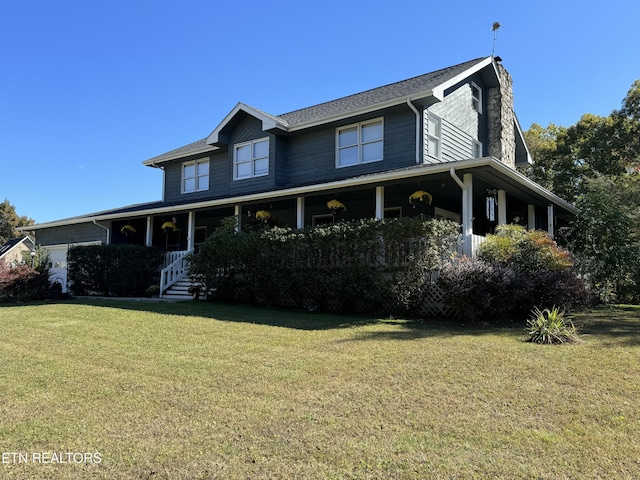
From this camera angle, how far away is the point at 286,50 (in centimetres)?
1583

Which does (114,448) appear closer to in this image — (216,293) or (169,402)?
(169,402)

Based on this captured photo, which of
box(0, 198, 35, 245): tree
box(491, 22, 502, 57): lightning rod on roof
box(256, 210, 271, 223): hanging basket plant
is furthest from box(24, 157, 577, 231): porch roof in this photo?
box(0, 198, 35, 245): tree

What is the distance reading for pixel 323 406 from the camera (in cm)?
399

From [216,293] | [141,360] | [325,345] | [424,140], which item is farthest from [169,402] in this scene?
[424,140]

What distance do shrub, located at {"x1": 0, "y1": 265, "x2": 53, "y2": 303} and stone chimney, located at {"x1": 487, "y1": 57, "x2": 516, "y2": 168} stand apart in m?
16.7

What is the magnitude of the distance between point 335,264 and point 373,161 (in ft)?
15.7

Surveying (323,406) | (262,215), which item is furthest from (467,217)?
(323,406)

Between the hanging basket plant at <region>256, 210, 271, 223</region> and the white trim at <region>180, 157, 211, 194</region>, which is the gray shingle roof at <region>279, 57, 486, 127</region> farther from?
the white trim at <region>180, 157, 211, 194</region>

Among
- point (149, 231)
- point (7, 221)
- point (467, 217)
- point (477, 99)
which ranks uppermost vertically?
Answer: point (477, 99)

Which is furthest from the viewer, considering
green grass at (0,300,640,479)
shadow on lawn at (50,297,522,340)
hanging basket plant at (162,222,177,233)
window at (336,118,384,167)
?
hanging basket plant at (162,222,177,233)

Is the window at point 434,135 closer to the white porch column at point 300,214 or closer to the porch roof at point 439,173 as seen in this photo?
the porch roof at point 439,173

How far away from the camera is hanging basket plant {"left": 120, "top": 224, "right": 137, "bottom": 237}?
2038 centimetres

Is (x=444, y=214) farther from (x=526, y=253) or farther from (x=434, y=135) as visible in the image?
(x=526, y=253)

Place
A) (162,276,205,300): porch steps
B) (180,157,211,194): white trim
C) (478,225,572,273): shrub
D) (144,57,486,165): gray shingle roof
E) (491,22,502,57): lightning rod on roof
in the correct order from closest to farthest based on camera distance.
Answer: (478,225,572,273): shrub → (144,57,486,165): gray shingle roof → (162,276,205,300): porch steps → (491,22,502,57): lightning rod on roof → (180,157,211,194): white trim
